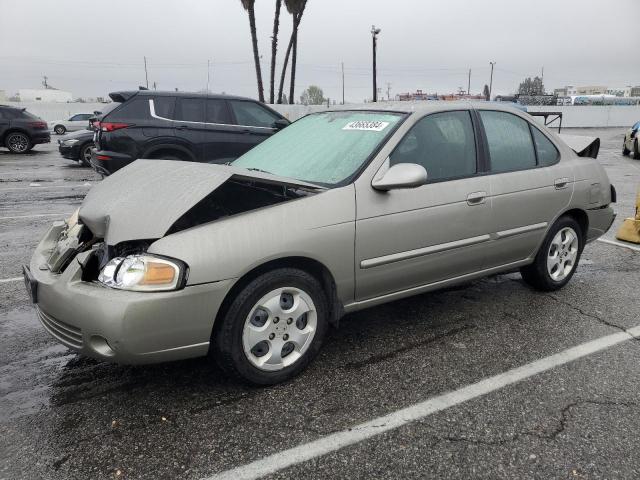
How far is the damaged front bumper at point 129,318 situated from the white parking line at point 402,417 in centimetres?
68

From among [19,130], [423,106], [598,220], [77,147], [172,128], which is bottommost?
[77,147]

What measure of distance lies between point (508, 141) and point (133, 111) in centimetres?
657

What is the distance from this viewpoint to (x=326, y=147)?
357 centimetres

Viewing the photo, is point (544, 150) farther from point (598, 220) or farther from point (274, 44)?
point (274, 44)

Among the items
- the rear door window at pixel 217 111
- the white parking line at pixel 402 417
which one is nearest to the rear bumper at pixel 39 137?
the rear door window at pixel 217 111

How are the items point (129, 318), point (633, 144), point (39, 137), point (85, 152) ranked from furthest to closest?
1. point (39, 137)
2. point (633, 144)
3. point (85, 152)
4. point (129, 318)

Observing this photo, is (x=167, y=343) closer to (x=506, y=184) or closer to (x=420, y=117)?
(x=420, y=117)

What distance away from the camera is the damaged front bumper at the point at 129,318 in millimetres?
2482

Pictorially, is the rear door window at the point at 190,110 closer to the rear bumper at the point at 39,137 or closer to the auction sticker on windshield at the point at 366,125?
the auction sticker on windshield at the point at 366,125

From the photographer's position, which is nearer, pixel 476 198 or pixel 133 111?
pixel 476 198

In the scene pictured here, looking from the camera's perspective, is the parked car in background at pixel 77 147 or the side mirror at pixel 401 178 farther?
the parked car in background at pixel 77 147

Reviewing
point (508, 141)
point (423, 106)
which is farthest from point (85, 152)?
point (508, 141)

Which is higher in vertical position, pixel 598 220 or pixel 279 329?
pixel 598 220

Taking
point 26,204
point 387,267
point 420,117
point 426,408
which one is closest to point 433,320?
point 387,267
